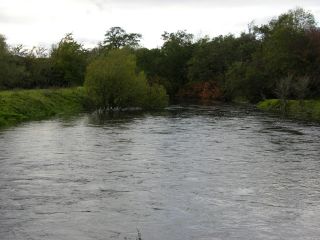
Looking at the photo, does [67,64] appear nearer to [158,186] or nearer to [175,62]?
[175,62]

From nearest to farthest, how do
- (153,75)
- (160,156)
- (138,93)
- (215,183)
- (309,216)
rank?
(309,216) → (215,183) → (160,156) → (138,93) → (153,75)

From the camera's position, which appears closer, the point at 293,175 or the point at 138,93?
the point at 293,175

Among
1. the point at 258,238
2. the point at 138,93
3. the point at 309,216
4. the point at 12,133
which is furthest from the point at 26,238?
the point at 138,93

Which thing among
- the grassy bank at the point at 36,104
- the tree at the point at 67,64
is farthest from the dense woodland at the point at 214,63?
the grassy bank at the point at 36,104

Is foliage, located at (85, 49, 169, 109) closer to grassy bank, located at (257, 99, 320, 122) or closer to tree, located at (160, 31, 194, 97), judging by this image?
grassy bank, located at (257, 99, 320, 122)

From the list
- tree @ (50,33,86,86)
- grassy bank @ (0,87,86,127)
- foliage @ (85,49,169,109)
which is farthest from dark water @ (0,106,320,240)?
tree @ (50,33,86,86)

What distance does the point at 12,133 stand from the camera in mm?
39219

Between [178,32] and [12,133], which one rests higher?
[178,32]

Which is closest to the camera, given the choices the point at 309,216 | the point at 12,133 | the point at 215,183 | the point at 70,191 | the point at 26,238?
the point at 26,238

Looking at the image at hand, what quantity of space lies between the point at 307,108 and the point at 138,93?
24.9 meters

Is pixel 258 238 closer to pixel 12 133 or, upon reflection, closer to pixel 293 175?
pixel 293 175

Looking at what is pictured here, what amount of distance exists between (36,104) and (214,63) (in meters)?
66.0

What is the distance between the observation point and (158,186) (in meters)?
21.6

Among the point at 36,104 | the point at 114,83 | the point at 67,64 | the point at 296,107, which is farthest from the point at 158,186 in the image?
the point at 67,64
